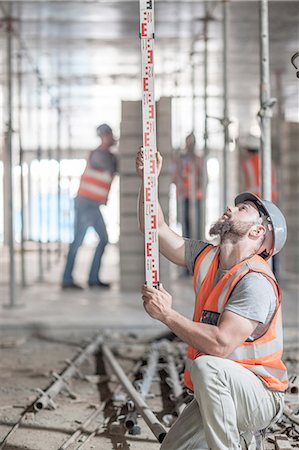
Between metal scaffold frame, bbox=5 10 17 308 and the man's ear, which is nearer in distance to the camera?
the man's ear

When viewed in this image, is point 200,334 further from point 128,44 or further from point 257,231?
point 128,44

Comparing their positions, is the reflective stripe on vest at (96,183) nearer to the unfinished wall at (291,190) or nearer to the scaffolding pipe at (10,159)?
the scaffolding pipe at (10,159)

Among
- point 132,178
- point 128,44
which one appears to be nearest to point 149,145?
point 132,178

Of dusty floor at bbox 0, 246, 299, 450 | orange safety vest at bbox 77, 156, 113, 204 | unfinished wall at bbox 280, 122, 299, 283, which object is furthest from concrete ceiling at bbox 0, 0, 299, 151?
dusty floor at bbox 0, 246, 299, 450

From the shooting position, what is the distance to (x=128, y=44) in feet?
30.1

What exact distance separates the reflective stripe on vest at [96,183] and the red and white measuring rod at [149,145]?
18.9 ft

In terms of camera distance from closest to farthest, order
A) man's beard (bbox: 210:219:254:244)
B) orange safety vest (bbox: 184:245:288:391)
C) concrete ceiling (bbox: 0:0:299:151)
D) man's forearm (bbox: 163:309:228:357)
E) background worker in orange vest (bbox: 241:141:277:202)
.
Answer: man's forearm (bbox: 163:309:228:357)
orange safety vest (bbox: 184:245:288:391)
man's beard (bbox: 210:219:254:244)
concrete ceiling (bbox: 0:0:299:151)
background worker in orange vest (bbox: 241:141:277:202)

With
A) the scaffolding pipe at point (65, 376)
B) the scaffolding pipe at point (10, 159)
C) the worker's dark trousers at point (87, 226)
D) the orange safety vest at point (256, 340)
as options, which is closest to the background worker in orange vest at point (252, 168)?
the worker's dark trousers at point (87, 226)

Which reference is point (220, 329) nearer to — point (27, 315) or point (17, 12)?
point (27, 315)

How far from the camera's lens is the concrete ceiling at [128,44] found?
7.57 meters

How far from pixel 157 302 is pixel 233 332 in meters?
0.29

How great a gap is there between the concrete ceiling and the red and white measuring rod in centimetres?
446

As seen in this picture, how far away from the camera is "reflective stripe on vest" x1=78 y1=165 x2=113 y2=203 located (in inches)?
342

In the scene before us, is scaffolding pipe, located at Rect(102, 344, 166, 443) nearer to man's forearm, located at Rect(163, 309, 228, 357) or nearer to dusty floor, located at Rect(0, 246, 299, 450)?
dusty floor, located at Rect(0, 246, 299, 450)
